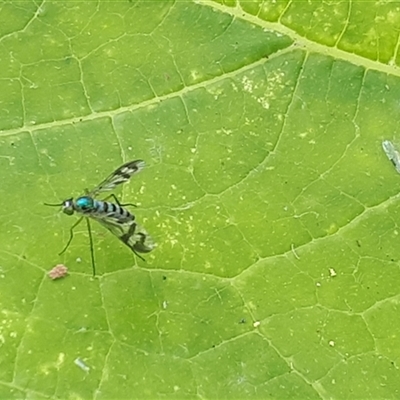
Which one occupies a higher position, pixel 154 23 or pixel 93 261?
pixel 154 23

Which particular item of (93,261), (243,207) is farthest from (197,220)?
(93,261)

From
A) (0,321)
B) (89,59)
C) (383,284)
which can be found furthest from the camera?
(89,59)

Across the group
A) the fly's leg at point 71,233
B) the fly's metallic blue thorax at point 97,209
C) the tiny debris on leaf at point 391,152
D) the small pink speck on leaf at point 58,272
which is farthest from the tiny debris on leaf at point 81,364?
the tiny debris on leaf at point 391,152

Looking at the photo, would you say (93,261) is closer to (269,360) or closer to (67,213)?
(67,213)

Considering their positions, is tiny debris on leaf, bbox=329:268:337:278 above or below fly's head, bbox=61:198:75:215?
below

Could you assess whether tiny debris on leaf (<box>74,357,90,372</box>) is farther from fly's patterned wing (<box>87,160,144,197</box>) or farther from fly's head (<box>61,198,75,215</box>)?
fly's patterned wing (<box>87,160,144,197</box>)

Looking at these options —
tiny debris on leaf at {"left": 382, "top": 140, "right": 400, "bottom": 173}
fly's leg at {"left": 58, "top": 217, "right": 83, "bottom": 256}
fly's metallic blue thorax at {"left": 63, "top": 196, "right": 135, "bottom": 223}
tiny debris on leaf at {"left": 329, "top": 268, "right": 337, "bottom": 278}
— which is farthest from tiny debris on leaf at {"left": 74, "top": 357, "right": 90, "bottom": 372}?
tiny debris on leaf at {"left": 382, "top": 140, "right": 400, "bottom": 173}

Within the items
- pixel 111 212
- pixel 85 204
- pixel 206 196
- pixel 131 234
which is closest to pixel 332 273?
pixel 206 196
